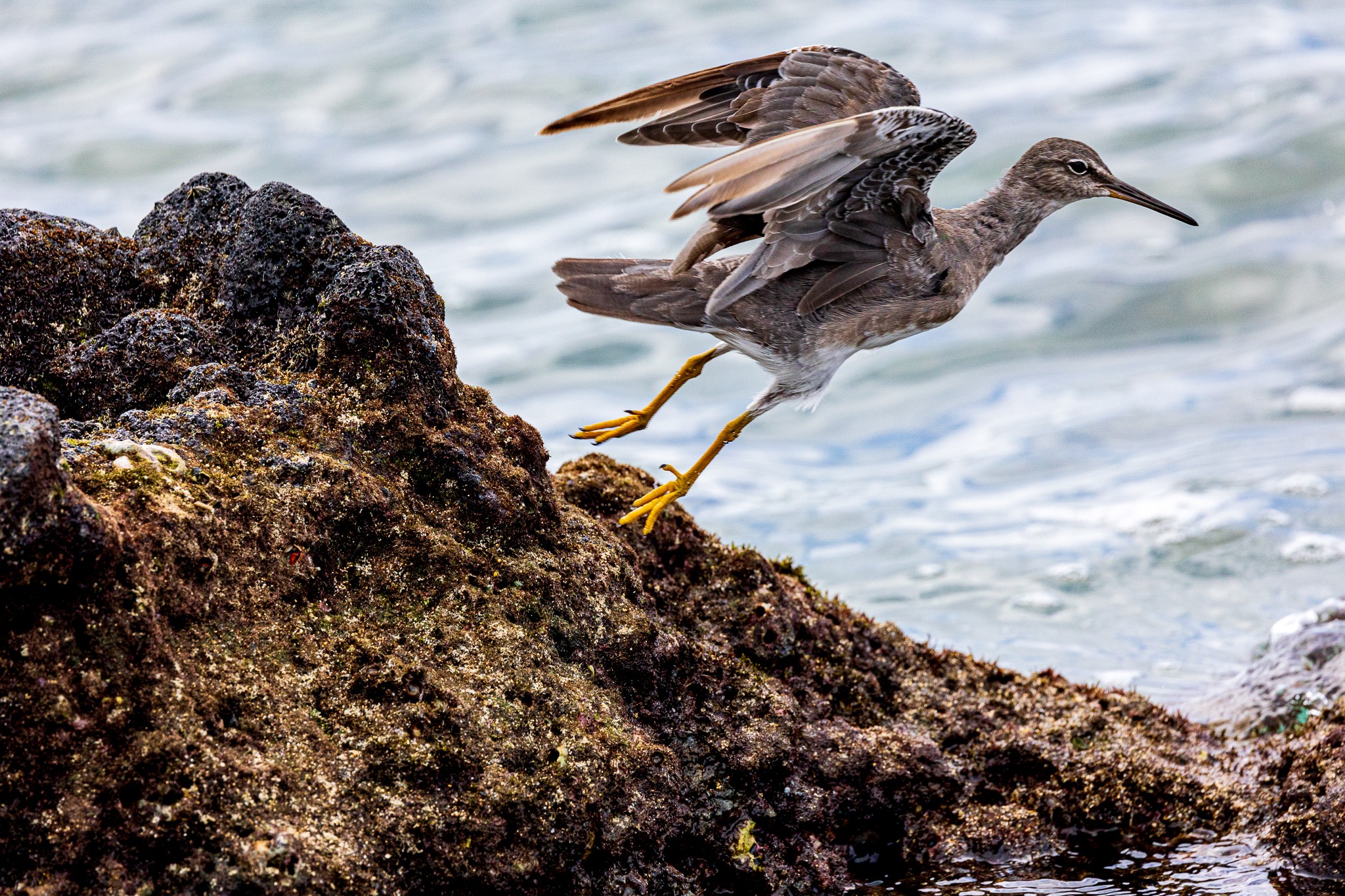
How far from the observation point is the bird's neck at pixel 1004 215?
6898mm

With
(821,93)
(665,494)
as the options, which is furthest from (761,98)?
(665,494)

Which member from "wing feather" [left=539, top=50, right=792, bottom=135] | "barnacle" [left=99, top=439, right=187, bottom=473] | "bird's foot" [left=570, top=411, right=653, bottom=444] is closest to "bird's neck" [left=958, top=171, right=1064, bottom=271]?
"wing feather" [left=539, top=50, right=792, bottom=135]

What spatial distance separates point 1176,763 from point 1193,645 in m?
4.08

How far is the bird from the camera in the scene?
5.85 meters

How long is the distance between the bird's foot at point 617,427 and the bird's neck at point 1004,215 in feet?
6.67

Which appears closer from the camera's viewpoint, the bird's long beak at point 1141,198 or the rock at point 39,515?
the rock at point 39,515

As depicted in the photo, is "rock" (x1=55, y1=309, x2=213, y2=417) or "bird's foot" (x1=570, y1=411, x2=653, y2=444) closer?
"rock" (x1=55, y1=309, x2=213, y2=417)

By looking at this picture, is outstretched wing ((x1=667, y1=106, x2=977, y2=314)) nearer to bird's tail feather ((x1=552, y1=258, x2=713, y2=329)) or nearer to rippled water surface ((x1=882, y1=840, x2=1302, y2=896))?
bird's tail feather ((x1=552, y1=258, x2=713, y2=329))

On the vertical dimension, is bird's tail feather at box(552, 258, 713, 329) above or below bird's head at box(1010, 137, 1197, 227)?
below

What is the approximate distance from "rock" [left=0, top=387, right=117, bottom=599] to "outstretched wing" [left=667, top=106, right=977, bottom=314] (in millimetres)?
2252

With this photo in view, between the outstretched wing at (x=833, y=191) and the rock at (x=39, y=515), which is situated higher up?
the outstretched wing at (x=833, y=191)

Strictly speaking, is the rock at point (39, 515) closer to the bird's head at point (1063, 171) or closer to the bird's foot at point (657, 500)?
the bird's foot at point (657, 500)

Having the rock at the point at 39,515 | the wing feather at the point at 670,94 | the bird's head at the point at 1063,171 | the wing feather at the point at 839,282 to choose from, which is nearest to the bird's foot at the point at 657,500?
the wing feather at the point at 839,282

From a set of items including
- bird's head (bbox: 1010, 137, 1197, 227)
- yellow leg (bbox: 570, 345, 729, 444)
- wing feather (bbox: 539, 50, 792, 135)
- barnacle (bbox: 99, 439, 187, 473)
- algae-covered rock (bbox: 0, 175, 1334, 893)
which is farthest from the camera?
bird's head (bbox: 1010, 137, 1197, 227)
